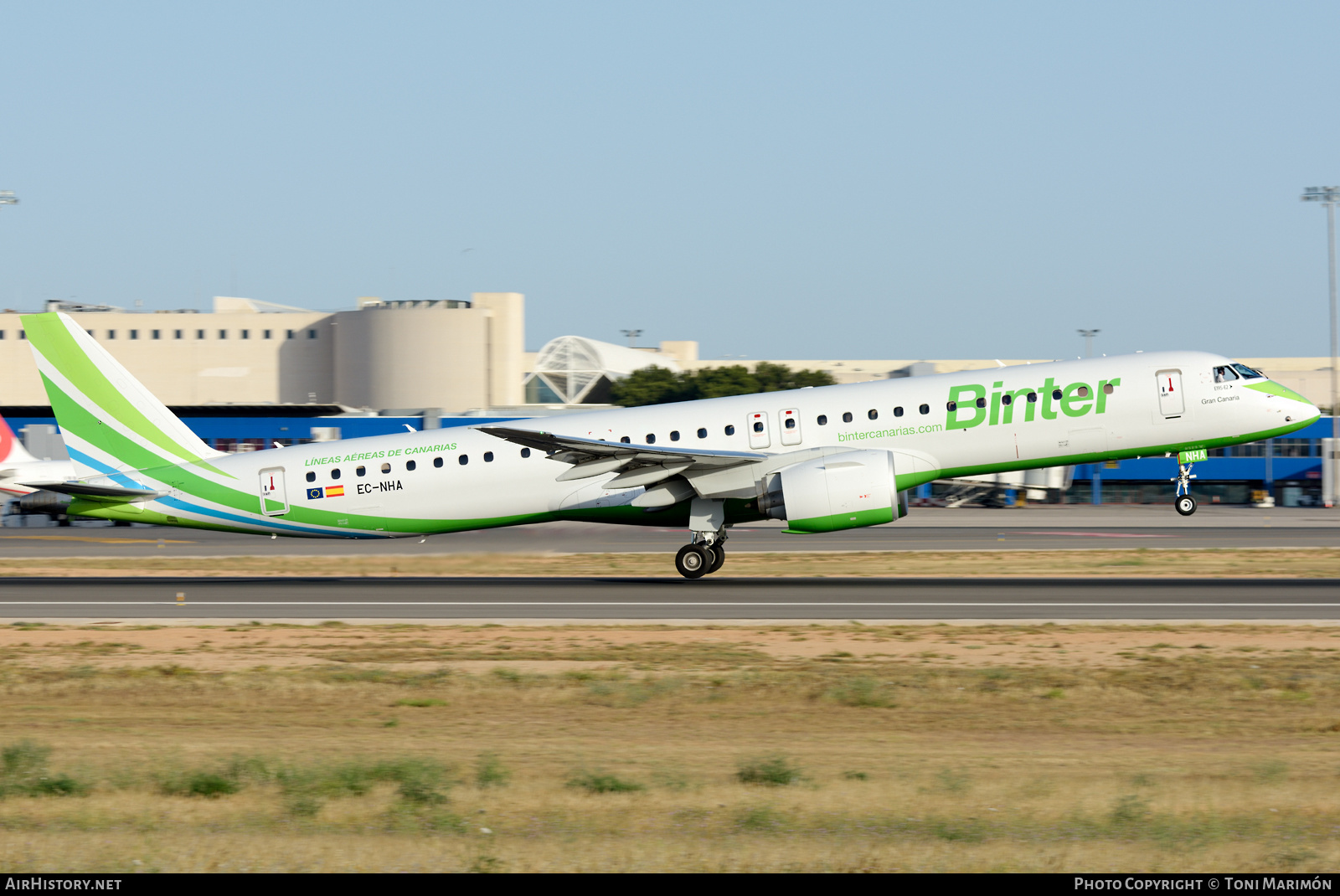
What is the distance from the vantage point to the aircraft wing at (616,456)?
2828 cm

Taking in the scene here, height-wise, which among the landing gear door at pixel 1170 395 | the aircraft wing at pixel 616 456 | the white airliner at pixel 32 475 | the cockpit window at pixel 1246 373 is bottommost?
the white airliner at pixel 32 475

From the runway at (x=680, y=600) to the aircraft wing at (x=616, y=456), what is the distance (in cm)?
281

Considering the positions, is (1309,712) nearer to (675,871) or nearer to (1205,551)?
(675,871)

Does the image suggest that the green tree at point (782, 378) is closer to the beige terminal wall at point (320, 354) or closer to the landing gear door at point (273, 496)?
the beige terminal wall at point (320, 354)

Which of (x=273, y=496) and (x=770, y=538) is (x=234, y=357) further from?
(x=273, y=496)

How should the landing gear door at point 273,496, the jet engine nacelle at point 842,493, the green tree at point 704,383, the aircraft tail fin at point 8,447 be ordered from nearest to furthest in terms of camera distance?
the jet engine nacelle at point 842,493, the landing gear door at point 273,496, the aircraft tail fin at point 8,447, the green tree at point 704,383

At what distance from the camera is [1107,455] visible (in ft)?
96.8

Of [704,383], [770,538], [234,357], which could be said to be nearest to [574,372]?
[704,383]

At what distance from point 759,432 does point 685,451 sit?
2.12m

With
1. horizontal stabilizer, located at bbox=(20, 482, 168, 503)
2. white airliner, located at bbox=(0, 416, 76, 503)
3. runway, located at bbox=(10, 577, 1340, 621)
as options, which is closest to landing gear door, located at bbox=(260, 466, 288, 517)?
runway, located at bbox=(10, 577, 1340, 621)

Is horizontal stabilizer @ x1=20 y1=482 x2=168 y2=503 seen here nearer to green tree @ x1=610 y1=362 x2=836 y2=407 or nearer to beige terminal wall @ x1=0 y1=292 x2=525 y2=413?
green tree @ x1=610 y1=362 x2=836 y2=407

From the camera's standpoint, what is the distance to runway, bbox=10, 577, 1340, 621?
81.7ft

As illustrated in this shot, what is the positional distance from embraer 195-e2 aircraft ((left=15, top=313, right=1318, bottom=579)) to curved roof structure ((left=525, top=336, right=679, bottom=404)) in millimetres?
100296

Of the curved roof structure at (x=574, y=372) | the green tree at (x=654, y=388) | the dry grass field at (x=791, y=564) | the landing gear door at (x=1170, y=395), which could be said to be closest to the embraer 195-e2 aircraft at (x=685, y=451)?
the landing gear door at (x=1170, y=395)
